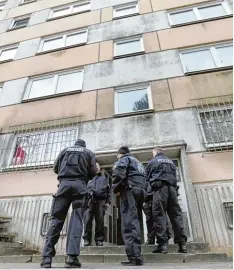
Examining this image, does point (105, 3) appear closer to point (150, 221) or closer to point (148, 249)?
point (150, 221)

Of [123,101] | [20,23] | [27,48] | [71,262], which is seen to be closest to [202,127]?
[123,101]

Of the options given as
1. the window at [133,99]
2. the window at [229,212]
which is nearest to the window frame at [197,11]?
the window at [133,99]

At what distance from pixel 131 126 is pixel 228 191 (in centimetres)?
313

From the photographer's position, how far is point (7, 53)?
1141cm

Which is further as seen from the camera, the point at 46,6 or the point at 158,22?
the point at 46,6

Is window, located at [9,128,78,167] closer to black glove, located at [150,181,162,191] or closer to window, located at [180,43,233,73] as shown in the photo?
black glove, located at [150,181,162,191]

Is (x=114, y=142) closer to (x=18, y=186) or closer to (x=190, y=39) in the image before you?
(x=18, y=186)

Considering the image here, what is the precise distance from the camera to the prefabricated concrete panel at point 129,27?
995 centimetres

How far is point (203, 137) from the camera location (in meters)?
6.26

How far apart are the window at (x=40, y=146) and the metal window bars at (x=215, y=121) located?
3837 millimetres

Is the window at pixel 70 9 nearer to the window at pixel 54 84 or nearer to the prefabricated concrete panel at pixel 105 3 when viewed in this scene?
the prefabricated concrete panel at pixel 105 3

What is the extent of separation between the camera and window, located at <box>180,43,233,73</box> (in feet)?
26.2

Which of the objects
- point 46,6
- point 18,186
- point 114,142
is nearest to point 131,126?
point 114,142

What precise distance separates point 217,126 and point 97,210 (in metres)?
4.05
